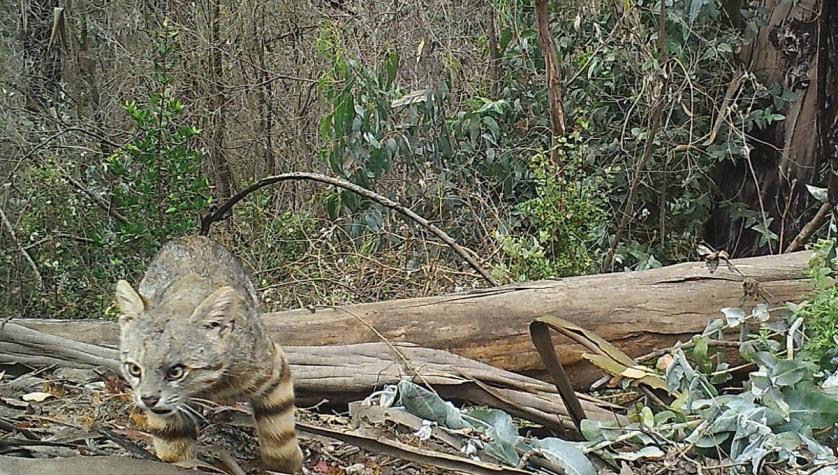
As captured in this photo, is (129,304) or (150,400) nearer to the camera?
(150,400)

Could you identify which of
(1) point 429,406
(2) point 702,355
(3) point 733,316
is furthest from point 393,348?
(3) point 733,316

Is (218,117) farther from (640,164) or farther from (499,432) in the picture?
(499,432)

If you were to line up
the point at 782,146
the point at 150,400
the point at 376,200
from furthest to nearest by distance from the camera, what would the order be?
the point at 782,146 → the point at 376,200 → the point at 150,400

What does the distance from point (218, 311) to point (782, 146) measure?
12.3 ft

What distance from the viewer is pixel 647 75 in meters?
4.68

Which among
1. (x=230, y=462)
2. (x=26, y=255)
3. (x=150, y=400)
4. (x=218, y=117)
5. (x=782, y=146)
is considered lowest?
(x=26, y=255)

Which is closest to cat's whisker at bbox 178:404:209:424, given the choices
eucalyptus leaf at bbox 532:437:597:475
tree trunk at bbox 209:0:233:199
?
eucalyptus leaf at bbox 532:437:597:475

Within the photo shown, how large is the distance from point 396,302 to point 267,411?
994 mm

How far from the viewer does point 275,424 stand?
2516 millimetres

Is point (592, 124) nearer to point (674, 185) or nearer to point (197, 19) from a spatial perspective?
point (674, 185)

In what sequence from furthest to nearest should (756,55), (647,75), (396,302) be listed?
(756,55), (647,75), (396,302)

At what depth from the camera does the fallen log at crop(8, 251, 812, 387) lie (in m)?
3.28

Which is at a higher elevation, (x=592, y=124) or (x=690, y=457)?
(x=592, y=124)

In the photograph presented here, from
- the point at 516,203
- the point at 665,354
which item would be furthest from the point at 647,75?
the point at 665,354
